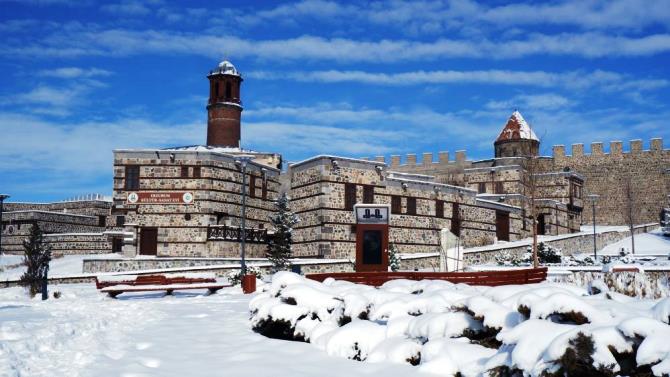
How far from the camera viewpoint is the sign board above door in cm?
1945

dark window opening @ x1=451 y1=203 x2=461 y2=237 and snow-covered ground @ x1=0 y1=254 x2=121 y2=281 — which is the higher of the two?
dark window opening @ x1=451 y1=203 x2=461 y2=237

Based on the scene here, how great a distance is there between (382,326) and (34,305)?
11255mm

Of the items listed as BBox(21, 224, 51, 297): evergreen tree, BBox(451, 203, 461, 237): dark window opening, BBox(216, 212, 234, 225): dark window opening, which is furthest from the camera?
BBox(451, 203, 461, 237): dark window opening

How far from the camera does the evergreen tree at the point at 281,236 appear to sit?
1100 inches

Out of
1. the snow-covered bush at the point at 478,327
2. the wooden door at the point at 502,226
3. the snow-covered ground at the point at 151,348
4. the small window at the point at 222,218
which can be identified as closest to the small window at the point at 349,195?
the small window at the point at 222,218

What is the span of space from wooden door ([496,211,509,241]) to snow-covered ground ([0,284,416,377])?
30.0 meters

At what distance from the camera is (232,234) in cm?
3381

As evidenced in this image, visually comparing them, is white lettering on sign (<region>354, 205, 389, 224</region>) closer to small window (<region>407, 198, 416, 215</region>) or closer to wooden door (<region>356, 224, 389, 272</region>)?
wooden door (<region>356, 224, 389, 272</region>)

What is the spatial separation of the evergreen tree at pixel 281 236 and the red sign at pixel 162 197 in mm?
4601

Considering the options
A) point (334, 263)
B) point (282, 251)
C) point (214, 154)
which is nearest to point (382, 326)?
point (282, 251)

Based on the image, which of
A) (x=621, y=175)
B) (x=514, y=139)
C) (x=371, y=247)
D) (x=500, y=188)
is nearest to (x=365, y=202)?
(x=371, y=247)

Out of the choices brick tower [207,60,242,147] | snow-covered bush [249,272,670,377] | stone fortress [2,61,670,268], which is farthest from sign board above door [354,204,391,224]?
brick tower [207,60,242,147]

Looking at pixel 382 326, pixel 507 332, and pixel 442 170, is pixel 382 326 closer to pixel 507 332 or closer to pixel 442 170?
pixel 507 332

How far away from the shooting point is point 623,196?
54312 millimetres
